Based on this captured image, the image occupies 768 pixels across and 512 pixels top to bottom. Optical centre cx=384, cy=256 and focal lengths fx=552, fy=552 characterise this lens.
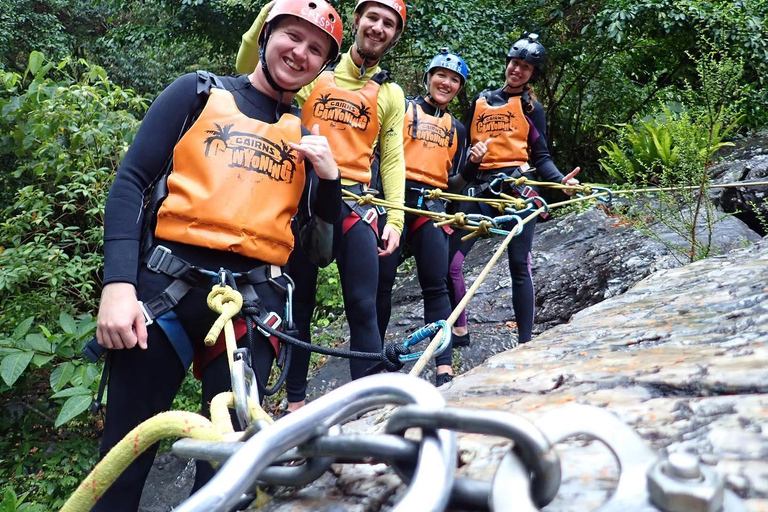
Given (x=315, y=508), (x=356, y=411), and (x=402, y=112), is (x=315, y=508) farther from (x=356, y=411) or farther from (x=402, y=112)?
(x=402, y=112)

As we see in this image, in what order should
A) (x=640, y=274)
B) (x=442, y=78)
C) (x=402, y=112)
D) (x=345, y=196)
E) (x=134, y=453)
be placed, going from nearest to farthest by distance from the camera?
(x=134, y=453) → (x=345, y=196) → (x=402, y=112) → (x=442, y=78) → (x=640, y=274)

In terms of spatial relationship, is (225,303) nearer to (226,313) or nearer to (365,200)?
(226,313)

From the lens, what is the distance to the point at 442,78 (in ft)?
14.6

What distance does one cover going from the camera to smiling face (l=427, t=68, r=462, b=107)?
4426mm


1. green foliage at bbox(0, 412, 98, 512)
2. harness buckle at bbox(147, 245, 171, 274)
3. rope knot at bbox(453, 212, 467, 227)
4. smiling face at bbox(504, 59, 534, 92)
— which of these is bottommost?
green foliage at bbox(0, 412, 98, 512)

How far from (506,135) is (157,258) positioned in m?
3.52

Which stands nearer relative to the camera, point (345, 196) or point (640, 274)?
point (345, 196)

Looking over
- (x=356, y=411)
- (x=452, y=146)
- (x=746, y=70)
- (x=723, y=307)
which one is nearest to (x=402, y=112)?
(x=452, y=146)

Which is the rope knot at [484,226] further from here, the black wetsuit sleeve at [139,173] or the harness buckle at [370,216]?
the black wetsuit sleeve at [139,173]

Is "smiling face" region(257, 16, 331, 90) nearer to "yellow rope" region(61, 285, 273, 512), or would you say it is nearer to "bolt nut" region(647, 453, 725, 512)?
"yellow rope" region(61, 285, 273, 512)

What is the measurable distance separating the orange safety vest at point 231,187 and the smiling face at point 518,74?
321 cm

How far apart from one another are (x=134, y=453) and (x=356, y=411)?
0.38 m

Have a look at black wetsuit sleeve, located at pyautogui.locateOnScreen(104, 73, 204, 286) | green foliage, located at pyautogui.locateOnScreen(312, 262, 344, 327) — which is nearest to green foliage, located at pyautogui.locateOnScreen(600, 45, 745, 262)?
black wetsuit sleeve, located at pyautogui.locateOnScreen(104, 73, 204, 286)

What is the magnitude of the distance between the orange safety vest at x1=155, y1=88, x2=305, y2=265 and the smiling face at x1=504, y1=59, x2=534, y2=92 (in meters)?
3.21
